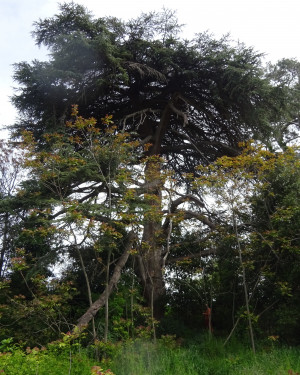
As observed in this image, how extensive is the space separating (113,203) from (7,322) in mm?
3274

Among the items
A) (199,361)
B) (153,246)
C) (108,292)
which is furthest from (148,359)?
(153,246)

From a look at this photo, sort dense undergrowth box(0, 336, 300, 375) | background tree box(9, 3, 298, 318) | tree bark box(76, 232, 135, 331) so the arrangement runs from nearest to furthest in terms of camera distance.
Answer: dense undergrowth box(0, 336, 300, 375), tree bark box(76, 232, 135, 331), background tree box(9, 3, 298, 318)

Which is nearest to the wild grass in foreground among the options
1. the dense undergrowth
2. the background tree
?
the dense undergrowth

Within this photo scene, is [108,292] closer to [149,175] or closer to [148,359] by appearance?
[148,359]

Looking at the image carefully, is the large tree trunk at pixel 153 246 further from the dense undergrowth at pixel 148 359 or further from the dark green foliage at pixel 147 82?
the dark green foliage at pixel 147 82

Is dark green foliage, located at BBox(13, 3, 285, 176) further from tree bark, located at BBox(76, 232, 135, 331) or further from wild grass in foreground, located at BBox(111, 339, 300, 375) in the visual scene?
wild grass in foreground, located at BBox(111, 339, 300, 375)

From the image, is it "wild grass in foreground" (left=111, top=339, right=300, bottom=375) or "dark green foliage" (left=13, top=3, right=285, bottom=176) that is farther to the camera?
"dark green foliage" (left=13, top=3, right=285, bottom=176)

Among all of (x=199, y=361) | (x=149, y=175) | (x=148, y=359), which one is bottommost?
(x=199, y=361)

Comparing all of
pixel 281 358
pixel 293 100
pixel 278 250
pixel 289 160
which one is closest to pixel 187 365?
pixel 281 358

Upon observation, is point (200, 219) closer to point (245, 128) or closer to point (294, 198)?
point (294, 198)

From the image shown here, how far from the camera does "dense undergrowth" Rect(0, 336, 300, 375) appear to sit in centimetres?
474

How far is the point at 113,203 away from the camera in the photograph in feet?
23.3

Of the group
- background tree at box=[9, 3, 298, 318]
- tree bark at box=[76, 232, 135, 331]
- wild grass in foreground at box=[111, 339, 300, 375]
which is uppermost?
background tree at box=[9, 3, 298, 318]

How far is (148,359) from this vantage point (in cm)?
579
